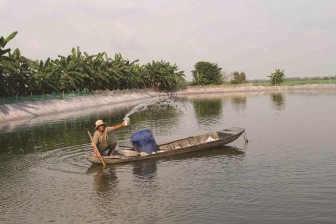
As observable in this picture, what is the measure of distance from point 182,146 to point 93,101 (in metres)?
64.0

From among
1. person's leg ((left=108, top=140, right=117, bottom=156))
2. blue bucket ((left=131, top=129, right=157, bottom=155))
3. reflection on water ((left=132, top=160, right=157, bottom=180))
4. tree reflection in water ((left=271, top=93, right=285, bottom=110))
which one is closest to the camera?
reflection on water ((left=132, top=160, right=157, bottom=180))

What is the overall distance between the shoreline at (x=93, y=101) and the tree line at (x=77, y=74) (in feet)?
8.35

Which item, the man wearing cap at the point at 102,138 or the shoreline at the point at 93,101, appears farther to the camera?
the shoreline at the point at 93,101

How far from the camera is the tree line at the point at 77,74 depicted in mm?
57938

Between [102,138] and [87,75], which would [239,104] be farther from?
[102,138]

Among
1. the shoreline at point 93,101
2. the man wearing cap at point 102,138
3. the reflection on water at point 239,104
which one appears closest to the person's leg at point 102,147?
the man wearing cap at point 102,138

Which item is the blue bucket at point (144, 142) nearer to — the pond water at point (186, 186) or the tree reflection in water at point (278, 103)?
the pond water at point (186, 186)

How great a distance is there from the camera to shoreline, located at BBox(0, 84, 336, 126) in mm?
56750

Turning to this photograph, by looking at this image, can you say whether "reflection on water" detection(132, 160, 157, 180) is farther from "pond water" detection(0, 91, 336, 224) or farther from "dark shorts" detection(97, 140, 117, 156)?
"dark shorts" detection(97, 140, 117, 156)

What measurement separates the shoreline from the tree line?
255cm

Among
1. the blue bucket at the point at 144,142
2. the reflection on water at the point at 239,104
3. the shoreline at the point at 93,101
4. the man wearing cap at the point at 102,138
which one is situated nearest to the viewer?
the man wearing cap at the point at 102,138

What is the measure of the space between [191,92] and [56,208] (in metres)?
124

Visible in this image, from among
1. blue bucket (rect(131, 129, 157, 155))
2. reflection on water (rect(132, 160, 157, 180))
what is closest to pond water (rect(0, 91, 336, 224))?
reflection on water (rect(132, 160, 157, 180))

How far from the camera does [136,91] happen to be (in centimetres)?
11600
